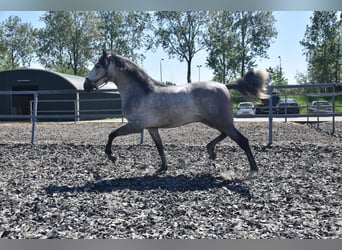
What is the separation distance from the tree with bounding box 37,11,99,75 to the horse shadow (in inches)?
950

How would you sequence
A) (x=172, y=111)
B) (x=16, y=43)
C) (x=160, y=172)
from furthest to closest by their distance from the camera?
(x=16, y=43) → (x=160, y=172) → (x=172, y=111)

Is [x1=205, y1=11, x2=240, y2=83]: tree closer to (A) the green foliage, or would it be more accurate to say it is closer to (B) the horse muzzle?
(A) the green foliage

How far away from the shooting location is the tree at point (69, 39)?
89.7 feet

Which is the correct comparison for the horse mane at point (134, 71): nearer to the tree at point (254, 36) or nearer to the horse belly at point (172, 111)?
the horse belly at point (172, 111)

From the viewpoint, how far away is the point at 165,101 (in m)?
4.36

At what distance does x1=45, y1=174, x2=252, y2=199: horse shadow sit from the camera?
3.63 m

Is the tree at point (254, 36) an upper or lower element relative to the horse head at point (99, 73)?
upper

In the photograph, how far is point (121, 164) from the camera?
5039mm

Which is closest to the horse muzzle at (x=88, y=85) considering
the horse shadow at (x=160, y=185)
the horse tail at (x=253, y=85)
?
the horse shadow at (x=160, y=185)

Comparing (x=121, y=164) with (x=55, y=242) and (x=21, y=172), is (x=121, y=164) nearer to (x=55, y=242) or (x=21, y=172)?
(x=21, y=172)

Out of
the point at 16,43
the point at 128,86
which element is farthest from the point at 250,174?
the point at 16,43

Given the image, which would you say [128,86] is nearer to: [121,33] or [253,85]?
[253,85]

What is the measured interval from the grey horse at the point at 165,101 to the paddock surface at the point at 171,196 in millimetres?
444

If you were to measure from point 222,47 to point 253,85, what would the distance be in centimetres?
2150
